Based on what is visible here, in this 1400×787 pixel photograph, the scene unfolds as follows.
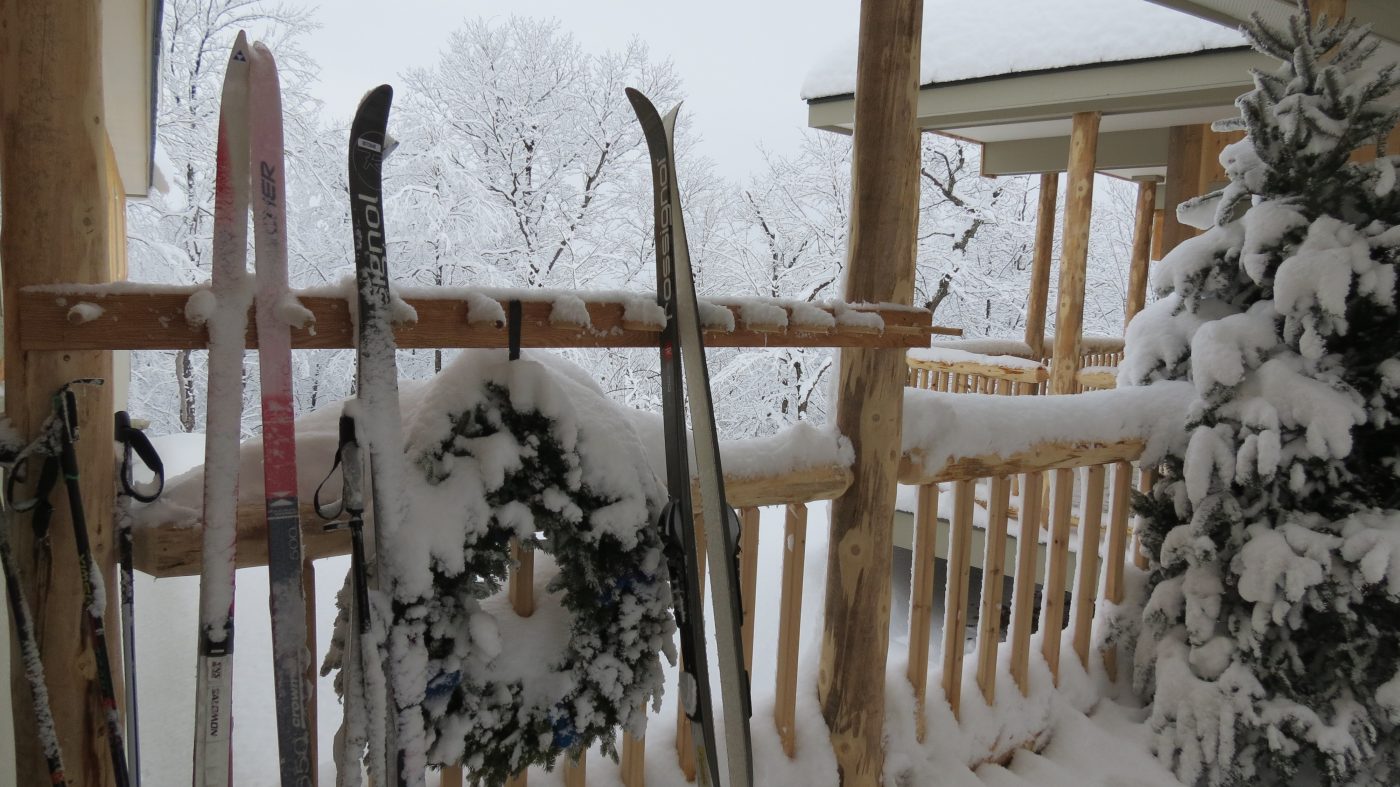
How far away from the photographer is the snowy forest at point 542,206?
10.8 m

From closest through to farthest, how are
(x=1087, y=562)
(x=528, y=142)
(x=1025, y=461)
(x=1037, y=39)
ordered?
(x=1025, y=461) → (x=1087, y=562) → (x=1037, y=39) → (x=528, y=142)

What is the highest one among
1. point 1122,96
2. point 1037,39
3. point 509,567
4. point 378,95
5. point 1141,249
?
point 1037,39

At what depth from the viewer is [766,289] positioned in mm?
14297

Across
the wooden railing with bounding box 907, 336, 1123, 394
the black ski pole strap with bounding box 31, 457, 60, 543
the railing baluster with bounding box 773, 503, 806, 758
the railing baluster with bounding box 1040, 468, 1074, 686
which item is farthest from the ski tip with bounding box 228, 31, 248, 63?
the wooden railing with bounding box 907, 336, 1123, 394

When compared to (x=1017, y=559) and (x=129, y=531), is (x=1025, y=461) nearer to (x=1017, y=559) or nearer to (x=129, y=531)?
(x=1017, y=559)

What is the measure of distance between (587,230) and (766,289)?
3.51m

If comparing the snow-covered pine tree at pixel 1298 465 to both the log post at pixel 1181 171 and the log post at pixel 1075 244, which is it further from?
the log post at pixel 1181 171

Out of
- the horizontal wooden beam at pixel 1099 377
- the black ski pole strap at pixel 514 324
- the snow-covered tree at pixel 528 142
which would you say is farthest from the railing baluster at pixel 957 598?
the snow-covered tree at pixel 528 142

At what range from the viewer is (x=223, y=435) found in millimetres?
1091

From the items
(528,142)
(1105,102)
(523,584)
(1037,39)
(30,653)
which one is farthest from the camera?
(528,142)

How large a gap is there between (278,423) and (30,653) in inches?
15.9

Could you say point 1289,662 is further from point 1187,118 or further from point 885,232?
point 1187,118

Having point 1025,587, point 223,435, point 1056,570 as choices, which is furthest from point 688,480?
point 1056,570

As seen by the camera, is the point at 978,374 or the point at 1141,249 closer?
the point at 978,374
